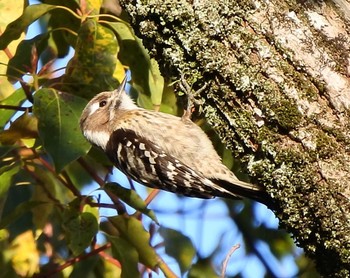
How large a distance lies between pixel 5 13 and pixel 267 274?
6.80 feet

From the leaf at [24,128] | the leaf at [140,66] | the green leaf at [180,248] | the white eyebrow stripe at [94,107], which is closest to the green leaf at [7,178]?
the leaf at [24,128]

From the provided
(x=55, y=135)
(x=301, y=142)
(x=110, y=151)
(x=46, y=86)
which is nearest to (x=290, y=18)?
(x=301, y=142)

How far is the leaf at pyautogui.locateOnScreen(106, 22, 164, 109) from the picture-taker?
13.1 feet

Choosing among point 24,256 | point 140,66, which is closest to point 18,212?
point 24,256

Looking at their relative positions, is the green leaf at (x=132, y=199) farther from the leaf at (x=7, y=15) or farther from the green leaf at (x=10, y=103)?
the leaf at (x=7, y=15)

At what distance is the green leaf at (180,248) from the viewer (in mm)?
4148

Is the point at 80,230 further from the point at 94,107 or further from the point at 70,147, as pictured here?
the point at 94,107

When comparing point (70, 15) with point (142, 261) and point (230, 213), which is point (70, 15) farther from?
point (230, 213)

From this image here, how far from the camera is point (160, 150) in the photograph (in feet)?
15.3

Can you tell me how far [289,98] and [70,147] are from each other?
3.78 feet

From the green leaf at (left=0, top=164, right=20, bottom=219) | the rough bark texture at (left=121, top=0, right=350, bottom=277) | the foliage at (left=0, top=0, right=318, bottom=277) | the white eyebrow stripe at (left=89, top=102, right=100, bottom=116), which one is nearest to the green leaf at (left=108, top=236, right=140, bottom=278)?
the foliage at (left=0, top=0, right=318, bottom=277)

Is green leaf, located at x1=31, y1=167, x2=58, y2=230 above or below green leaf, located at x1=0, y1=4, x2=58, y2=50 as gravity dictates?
below

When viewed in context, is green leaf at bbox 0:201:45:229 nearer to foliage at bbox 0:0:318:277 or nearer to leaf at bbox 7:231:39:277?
foliage at bbox 0:0:318:277

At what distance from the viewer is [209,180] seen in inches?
173
